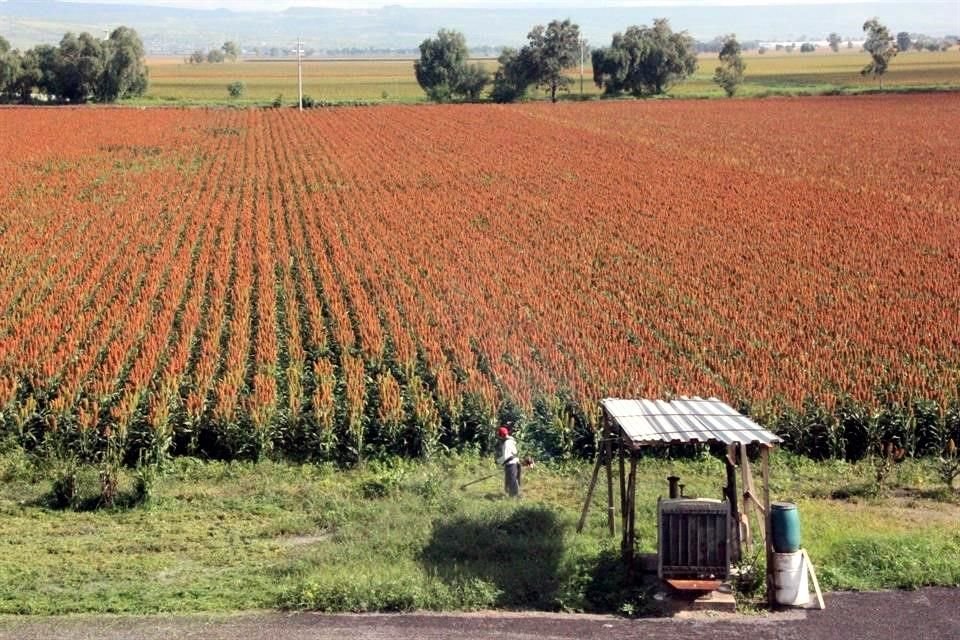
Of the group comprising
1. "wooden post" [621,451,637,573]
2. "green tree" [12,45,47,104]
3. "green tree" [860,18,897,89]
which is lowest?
"wooden post" [621,451,637,573]

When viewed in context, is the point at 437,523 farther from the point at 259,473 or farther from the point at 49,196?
the point at 49,196

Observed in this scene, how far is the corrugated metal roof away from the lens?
1007 centimetres

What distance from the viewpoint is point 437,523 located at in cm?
1173

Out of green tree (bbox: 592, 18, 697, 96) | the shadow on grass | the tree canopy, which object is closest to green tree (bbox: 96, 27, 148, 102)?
the tree canopy

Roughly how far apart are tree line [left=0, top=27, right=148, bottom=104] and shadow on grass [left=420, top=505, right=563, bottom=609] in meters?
90.0

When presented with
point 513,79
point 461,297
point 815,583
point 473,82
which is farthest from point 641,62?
point 815,583

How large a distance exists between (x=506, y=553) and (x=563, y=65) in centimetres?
9168

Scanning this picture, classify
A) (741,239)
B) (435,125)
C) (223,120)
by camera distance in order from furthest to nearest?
(223,120), (435,125), (741,239)

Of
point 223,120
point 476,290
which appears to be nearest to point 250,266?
point 476,290

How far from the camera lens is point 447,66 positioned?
10719 centimetres

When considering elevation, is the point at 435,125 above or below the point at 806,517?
above

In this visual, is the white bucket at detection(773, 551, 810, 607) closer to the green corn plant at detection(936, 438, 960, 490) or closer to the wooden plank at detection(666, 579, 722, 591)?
the wooden plank at detection(666, 579, 722, 591)

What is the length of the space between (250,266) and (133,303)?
401 cm

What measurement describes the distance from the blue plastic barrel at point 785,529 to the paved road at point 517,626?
1.83 ft
